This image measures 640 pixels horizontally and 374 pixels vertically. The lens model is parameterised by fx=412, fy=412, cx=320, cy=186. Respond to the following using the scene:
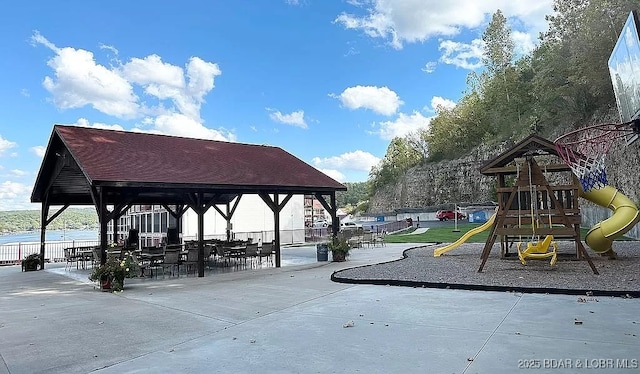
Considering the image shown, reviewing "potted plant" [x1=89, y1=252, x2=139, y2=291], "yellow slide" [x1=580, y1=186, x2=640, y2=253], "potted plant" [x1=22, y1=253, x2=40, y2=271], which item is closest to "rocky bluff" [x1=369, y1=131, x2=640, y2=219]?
"yellow slide" [x1=580, y1=186, x2=640, y2=253]

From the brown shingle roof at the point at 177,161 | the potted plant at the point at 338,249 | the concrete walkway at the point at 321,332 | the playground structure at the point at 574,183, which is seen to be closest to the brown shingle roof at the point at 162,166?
the brown shingle roof at the point at 177,161

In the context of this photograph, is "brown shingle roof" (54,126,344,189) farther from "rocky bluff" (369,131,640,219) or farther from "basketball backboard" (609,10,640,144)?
"rocky bluff" (369,131,640,219)

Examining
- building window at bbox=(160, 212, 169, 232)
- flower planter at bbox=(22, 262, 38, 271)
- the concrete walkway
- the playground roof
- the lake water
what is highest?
the playground roof

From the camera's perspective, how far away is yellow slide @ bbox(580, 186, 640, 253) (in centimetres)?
1133

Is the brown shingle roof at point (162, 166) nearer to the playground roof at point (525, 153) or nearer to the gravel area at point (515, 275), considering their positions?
the gravel area at point (515, 275)

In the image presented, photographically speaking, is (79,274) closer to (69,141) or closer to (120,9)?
(69,141)

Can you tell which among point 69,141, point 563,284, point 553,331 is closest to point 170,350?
point 553,331

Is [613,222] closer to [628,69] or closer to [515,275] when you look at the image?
[628,69]

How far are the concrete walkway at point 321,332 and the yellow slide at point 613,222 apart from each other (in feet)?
18.6

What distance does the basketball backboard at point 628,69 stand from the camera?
8.40m

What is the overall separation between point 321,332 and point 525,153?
332 inches

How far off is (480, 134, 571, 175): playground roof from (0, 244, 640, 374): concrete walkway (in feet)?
16.0

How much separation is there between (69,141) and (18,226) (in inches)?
2191

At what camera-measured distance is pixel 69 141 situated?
1177 cm
